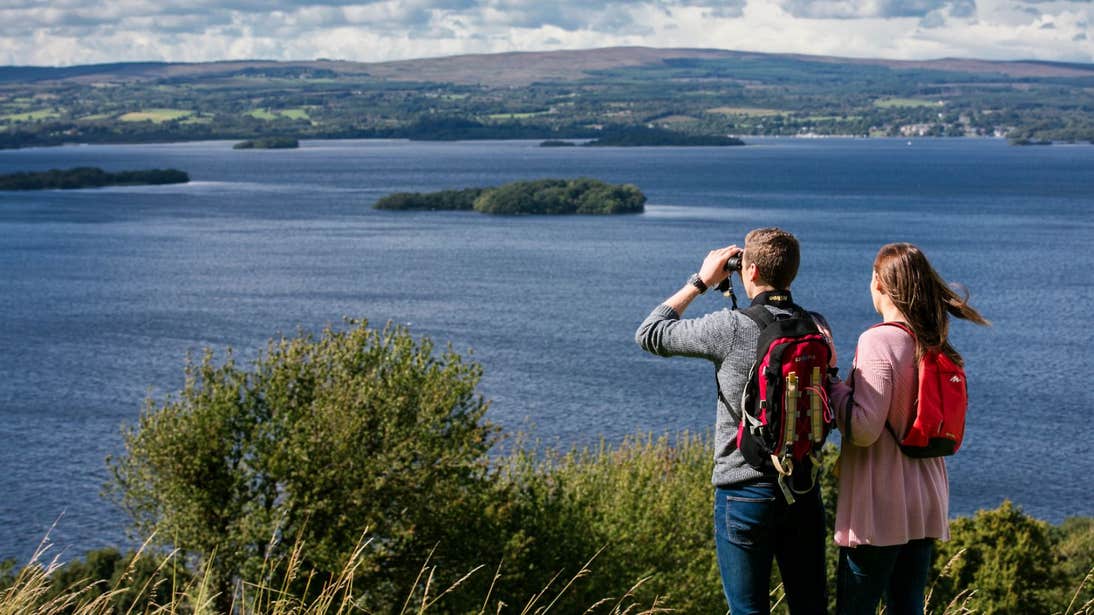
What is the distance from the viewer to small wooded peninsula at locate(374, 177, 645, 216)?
110m

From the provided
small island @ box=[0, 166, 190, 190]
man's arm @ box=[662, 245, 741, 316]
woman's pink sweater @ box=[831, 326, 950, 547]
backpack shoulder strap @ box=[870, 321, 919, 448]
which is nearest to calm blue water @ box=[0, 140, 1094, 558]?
small island @ box=[0, 166, 190, 190]

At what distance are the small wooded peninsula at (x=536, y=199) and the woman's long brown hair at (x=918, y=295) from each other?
344 ft

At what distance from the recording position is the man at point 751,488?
445 cm

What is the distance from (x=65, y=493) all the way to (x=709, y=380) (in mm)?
23278

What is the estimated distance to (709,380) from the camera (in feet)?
150

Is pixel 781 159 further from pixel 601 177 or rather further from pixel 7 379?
pixel 7 379

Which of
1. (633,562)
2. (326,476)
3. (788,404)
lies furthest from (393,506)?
(788,404)

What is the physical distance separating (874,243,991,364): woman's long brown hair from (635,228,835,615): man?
360 millimetres

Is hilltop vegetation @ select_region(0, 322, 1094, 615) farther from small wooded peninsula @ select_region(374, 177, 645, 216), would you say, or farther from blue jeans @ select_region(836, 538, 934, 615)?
small wooded peninsula @ select_region(374, 177, 645, 216)

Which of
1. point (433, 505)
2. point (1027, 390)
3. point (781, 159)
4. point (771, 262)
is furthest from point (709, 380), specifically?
point (781, 159)

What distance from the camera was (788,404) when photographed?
13.9 feet

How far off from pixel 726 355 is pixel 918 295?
703 mm

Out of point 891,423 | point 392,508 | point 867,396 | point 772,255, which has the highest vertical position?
point 772,255

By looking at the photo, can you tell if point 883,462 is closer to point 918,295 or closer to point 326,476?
point 918,295
